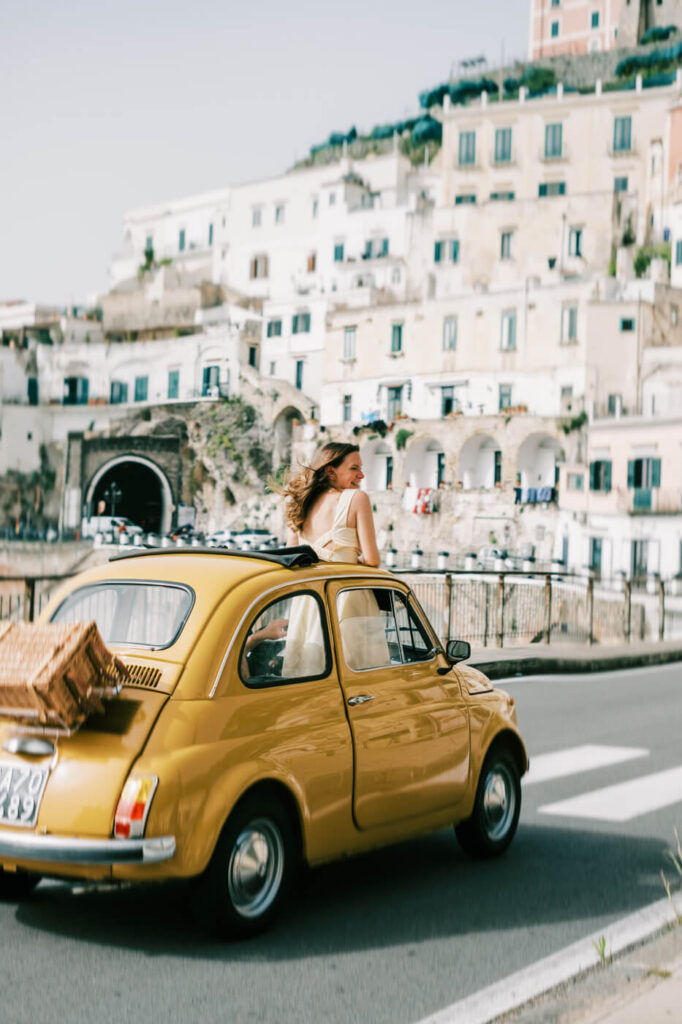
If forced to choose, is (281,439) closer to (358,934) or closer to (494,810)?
(494,810)

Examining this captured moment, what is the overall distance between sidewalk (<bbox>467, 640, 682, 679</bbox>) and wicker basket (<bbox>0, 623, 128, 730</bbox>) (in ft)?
36.4

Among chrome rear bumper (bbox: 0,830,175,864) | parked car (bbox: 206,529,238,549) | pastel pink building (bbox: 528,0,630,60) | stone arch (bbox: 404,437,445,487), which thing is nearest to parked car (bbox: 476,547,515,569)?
stone arch (bbox: 404,437,445,487)

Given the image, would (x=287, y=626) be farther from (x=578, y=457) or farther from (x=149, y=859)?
(x=578, y=457)

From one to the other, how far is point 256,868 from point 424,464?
61.9m

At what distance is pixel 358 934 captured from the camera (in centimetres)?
534

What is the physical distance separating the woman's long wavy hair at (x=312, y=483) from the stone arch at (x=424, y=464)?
58.0 metres

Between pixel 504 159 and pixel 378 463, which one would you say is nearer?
pixel 378 463

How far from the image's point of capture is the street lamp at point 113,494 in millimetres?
83625

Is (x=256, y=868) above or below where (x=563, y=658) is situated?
above

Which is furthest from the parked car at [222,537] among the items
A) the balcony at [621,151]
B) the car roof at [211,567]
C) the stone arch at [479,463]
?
the car roof at [211,567]

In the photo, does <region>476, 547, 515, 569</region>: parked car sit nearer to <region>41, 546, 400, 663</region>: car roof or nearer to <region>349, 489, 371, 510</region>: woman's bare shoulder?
<region>349, 489, 371, 510</region>: woman's bare shoulder

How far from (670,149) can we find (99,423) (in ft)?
134

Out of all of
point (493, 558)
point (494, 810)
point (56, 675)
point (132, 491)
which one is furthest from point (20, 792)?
point (132, 491)

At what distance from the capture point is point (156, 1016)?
430 cm
